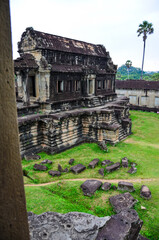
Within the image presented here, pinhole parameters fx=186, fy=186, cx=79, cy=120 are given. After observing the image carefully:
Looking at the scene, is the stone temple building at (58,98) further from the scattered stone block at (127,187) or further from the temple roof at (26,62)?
the scattered stone block at (127,187)

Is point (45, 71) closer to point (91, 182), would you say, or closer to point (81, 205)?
point (91, 182)

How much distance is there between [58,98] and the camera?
585 inches

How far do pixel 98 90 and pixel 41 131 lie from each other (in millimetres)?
8471

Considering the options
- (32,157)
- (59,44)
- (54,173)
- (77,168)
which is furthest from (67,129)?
(59,44)

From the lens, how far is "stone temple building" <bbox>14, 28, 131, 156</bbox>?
13094 millimetres

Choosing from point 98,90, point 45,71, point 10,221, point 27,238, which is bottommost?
point 27,238

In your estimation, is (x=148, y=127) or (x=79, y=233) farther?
(x=148, y=127)

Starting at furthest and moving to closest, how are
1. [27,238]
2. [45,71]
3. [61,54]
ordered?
[61,54], [45,71], [27,238]

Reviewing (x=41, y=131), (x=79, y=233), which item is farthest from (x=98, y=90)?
(x=79, y=233)

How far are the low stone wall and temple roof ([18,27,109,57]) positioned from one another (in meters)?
5.32

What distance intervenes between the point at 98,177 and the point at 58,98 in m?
7.41

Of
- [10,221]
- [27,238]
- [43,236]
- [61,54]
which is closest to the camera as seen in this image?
[10,221]

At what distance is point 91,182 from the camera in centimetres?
847

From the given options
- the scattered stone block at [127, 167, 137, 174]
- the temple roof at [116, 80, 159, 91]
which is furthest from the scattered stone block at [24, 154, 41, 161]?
the temple roof at [116, 80, 159, 91]
